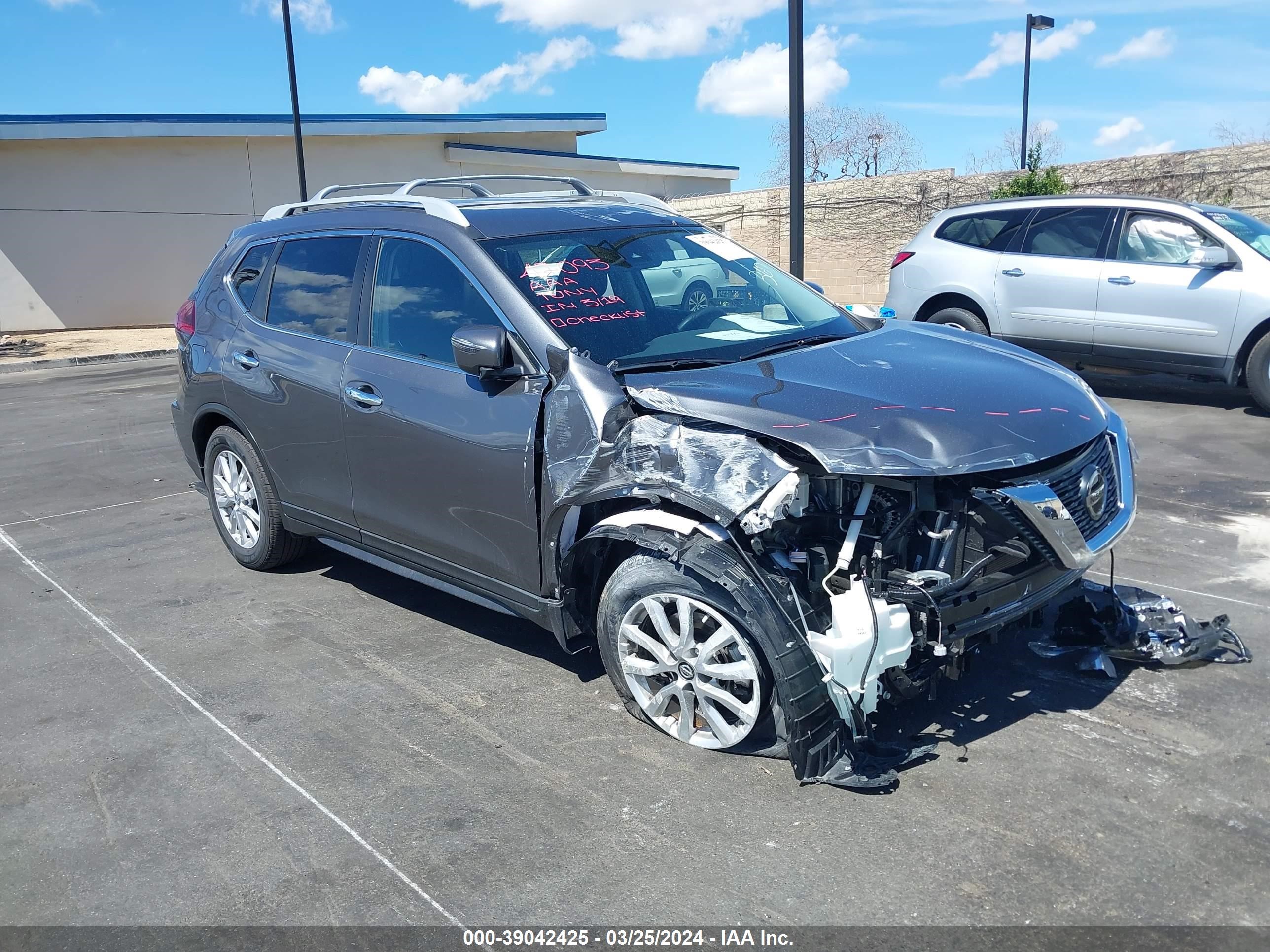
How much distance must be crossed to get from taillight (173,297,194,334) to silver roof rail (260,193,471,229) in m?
0.67

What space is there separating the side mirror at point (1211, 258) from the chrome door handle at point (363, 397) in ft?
24.9

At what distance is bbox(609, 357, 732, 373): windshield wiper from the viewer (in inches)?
155

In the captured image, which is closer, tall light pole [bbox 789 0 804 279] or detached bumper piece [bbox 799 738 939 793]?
detached bumper piece [bbox 799 738 939 793]

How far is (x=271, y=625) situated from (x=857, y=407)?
3.17 m

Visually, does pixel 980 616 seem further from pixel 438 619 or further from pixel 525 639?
pixel 438 619

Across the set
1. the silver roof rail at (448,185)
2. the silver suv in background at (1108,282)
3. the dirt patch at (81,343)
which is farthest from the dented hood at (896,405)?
the dirt patch at (81,343)

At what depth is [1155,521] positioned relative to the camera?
6172mm

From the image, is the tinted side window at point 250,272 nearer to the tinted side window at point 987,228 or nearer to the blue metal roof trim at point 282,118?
the tinted side window at point 987,228

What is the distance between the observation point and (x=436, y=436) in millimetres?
4312

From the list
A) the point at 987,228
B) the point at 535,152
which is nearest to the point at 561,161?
the point at 535,152

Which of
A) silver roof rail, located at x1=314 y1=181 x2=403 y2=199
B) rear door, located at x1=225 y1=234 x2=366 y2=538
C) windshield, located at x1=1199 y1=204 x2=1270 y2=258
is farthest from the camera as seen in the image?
windshield, located at x1=1199 y1=204 x2=1270 y2=258

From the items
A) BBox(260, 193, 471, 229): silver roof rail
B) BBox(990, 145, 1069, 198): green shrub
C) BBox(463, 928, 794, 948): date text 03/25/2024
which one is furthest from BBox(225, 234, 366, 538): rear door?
BBox(990, 145, 1069, 198): green shrub

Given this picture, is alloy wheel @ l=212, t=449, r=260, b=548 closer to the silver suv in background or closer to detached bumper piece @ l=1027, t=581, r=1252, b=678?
detached bumper piece @ l=1027, t=581, r=1252, b=678

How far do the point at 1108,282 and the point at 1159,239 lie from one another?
1.79 ft
